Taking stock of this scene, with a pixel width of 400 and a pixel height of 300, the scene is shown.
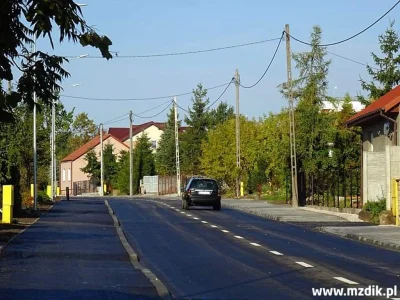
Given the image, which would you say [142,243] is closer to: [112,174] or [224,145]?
[224,145]

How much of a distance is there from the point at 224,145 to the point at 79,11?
65.7 meters

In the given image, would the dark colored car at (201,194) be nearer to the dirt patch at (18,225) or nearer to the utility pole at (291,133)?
the utility pole at (291,133)

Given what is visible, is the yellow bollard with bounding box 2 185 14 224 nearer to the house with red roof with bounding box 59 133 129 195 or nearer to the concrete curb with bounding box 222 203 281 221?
the concrete curb with bounding box 222 203 281 221

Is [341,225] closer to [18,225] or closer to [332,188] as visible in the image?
[18,225]

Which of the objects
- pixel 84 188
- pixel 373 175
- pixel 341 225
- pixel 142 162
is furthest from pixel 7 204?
pixel 84 188

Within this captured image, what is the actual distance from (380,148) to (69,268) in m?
27.5

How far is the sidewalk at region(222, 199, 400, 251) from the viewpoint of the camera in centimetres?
2386

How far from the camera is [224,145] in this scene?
240 ft

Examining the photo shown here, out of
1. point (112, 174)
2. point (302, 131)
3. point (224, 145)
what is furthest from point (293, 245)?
point (112, 174)

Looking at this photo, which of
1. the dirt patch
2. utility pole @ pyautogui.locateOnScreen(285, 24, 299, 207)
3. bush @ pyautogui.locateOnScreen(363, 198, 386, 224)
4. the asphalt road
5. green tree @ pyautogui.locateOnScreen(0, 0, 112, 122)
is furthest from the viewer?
utility pole @ pyautogui.locateOnScreen(285, 24, 299, 207)

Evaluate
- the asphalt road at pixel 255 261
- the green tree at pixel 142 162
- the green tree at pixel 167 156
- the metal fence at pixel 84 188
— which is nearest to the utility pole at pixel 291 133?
the asphalt road at pixel 255 261

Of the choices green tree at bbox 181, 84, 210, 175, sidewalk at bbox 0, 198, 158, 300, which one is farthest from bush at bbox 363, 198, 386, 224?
green tree at bbox 181, 84, 210, 175

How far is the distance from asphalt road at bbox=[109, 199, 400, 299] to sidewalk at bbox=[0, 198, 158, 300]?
2.08 ft

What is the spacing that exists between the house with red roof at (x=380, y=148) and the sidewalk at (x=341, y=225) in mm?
1499
